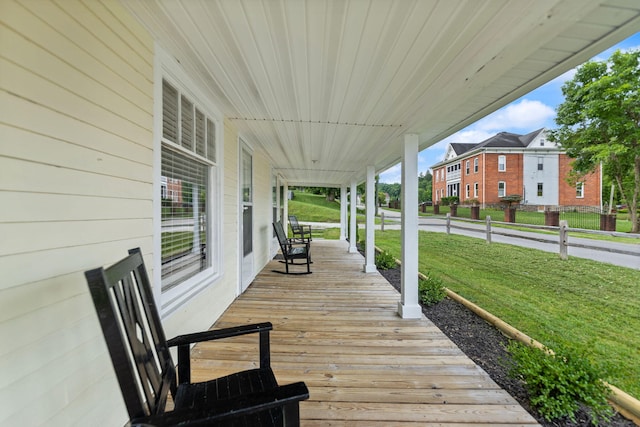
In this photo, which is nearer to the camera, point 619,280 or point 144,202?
point 144,202

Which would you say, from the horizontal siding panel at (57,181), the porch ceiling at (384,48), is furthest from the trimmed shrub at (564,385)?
the horizontal siding panel at (57,181)

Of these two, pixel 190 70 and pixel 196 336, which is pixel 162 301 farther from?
pixel 190 70

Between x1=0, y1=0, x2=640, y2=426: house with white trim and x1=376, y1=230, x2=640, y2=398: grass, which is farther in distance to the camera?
x1=376, y1=230, x2=640, y2=398: grass

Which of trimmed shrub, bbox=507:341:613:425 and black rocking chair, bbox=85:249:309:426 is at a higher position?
black rocking chair, bbox=85:249:309:426

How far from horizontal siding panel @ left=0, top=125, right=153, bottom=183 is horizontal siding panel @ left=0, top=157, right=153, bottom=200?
2cm

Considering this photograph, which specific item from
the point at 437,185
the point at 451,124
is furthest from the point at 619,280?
the point at 437,185

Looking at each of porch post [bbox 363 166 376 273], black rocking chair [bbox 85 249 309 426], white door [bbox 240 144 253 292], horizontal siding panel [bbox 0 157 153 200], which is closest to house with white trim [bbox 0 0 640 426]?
horizontal siding panel [bbox 0 157 153 200]

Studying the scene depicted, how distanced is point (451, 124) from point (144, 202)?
2.83m

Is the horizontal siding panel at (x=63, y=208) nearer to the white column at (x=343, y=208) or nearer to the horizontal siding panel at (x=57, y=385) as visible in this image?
the horizontal siding panel at (x=57, y=385)

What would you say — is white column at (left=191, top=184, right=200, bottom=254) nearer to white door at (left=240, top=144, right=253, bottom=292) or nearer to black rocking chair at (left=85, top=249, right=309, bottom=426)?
white door at (left=240, top=144, right=253, bottom=292)

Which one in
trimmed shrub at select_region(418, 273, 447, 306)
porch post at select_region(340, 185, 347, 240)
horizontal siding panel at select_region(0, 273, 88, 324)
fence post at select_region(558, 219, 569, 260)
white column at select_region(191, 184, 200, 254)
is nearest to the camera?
horizontal siding panel at select_region(0, 273, 88, 324)

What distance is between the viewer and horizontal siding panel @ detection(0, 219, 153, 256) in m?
0.90

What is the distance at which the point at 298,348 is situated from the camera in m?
2.32

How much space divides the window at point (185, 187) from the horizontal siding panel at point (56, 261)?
52 centimetres
